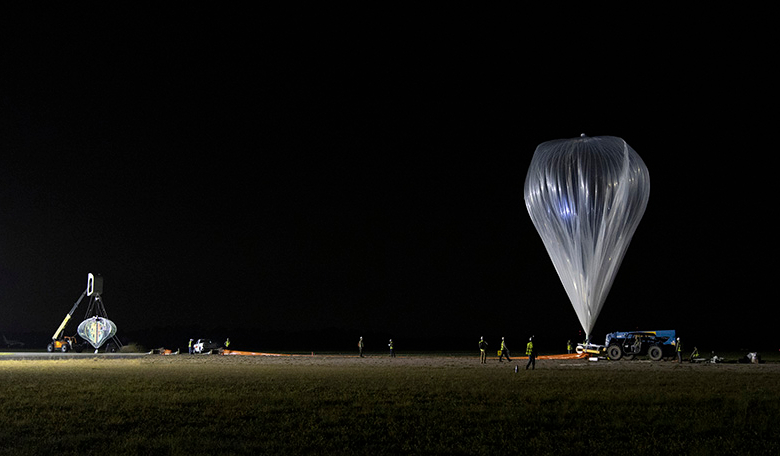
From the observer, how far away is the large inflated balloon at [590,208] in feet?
114

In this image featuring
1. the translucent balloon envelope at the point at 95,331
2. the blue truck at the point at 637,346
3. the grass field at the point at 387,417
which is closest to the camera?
the grass field at the point at 387,417

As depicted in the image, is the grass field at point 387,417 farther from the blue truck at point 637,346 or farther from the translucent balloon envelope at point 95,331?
the translucent balloon envelope at point 95,331

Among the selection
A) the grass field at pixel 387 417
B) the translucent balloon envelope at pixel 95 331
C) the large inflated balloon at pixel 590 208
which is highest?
the large inflated balloon at pixel 590 208

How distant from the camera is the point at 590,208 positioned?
115 feet

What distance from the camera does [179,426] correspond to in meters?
13.0

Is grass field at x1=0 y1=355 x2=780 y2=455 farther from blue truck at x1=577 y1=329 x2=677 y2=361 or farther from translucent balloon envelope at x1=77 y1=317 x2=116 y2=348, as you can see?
translucent balloon envelope at x1=77 y1=317 x2=116 y2=348

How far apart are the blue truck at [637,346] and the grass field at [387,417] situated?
21.6 m

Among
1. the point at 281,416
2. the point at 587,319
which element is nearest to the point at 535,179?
the point at 587,319

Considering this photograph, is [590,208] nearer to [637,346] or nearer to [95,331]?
[637,346]

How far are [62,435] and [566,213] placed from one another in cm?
2817

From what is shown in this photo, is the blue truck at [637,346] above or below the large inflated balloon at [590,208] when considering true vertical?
below

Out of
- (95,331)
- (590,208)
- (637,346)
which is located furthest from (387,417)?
(95,331)

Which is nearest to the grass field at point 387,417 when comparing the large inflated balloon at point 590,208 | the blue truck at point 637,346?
the large inflated balloon at point 590,208

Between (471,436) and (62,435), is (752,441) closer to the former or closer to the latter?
(471,436)
